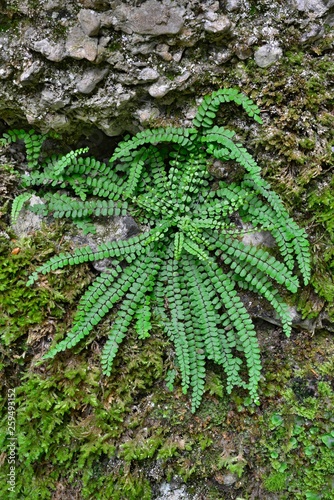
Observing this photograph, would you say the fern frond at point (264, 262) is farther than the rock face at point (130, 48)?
Yes

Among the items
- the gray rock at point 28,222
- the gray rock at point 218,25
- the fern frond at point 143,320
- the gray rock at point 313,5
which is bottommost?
the fern frond at point 143,320

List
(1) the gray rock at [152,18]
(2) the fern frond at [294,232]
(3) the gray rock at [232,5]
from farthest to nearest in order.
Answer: (2) the fern frond at [294,232]
(3) the gray rock at [232,5]
(1) the gray rock at [152,18]

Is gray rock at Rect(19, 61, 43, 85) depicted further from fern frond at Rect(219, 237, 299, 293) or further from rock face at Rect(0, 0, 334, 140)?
fern frond at Rect(219, 237, 299, 293)

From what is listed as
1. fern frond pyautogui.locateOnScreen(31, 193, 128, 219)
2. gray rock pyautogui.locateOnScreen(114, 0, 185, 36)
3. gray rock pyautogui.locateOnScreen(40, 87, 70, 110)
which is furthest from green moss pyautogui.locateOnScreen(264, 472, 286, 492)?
gray rock pyautogui.locateOnScreen(114, 0, 185, 36)

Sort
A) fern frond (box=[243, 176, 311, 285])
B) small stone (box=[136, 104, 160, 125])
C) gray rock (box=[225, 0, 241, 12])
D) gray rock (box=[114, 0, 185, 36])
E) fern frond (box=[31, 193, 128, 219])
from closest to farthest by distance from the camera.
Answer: gray rock (box=[114, 0, 185, 36]) → gray rock (box=[225, 0, 241, 12]) → fern frond (box=[243, 176, 311, 285]) → small stone (box=[136, 104, 160, 125]) → fern frond (box=[31, 193, 128, 219])

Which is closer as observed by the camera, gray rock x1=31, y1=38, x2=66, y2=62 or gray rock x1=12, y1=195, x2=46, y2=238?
gray rock x1=31, y1=38, x2=66, y2=62

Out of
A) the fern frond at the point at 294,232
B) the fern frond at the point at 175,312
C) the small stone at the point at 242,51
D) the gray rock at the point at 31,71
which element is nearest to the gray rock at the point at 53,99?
the gray rock at the point at 31,71

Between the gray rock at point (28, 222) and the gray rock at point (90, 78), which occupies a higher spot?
the gray rock at point (90, 78)

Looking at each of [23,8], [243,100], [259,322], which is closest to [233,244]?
[259,322]

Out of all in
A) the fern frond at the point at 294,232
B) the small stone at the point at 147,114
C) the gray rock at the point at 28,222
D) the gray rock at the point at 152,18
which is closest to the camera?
the gray rock at the point at 152,18

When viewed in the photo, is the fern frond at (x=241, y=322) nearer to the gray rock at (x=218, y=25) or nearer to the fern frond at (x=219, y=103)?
the fern frond at (x=219, y=103)
